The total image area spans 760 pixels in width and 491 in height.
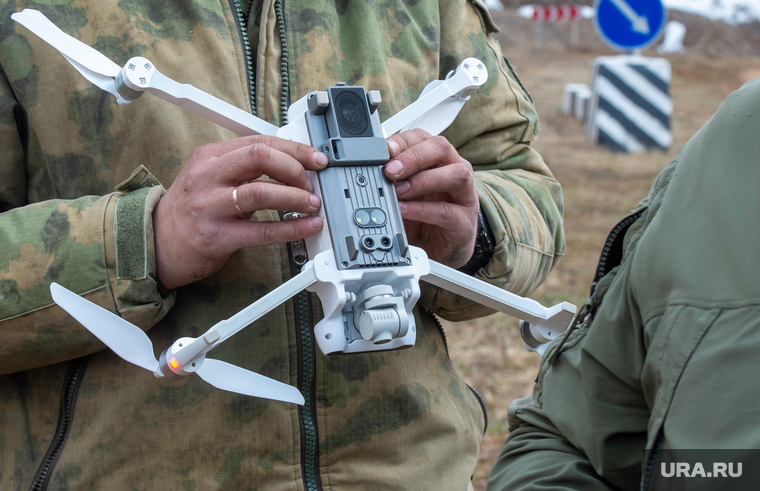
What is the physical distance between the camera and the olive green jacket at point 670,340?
2.54ft

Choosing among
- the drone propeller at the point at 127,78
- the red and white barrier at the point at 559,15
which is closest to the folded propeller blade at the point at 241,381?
the drone propeller at the point at 127,78

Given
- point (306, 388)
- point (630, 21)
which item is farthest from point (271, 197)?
point (630, 21)

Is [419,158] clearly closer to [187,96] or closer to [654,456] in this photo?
[187,96]

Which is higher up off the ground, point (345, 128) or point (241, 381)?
point (345, 128)

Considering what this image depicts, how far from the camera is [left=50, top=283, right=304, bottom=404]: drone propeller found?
945 mm

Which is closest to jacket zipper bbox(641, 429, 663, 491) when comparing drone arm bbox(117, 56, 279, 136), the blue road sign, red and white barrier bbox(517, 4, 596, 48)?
drone arm bbox(117, 56, 279, 136)

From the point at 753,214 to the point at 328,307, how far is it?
0.56m

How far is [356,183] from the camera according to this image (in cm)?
104

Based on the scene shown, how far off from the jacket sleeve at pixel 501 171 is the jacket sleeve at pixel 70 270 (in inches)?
21.1

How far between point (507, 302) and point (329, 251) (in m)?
0.35

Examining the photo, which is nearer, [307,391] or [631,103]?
[307,391]

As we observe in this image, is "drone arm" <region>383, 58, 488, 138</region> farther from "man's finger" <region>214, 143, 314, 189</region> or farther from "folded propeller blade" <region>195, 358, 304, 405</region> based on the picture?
"folded propeller blade" <region>195, 358, 304, 405</region>

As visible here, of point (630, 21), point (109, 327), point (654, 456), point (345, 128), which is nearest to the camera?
point (654, 456)

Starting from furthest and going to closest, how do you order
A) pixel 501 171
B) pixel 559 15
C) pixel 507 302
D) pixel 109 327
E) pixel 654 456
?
pixel 559 15
pixel 501 171
pixel 507 302
pixel 109 327
pixel 654 456
